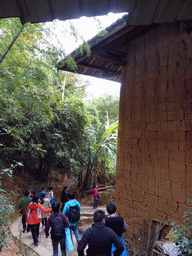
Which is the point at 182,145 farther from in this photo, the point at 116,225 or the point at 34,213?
the point at 34,213

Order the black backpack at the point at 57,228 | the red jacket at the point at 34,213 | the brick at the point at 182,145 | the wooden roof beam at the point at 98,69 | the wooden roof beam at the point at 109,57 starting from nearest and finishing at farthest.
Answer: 1. the black backpack at the point at 57,228
2. the brick at the point at 182,145
3. the red jacket at the point at 34,213
4. the wooden roof beam at the point at 109,57
5. the wooden roof beam at the point at 98,69

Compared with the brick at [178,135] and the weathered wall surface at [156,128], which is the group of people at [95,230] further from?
the brick at [178,135]

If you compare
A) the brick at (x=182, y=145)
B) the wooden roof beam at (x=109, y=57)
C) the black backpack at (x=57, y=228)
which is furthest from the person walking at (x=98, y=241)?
the wooden roof beam at (x=109, y=57)

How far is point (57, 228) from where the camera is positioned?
3.55 metres

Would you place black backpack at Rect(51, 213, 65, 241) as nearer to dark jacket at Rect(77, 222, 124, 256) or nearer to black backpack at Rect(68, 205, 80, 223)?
black backpack at Rect(68, 205, 80, 223)

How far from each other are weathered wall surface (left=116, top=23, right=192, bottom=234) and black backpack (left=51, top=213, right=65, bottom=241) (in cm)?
182

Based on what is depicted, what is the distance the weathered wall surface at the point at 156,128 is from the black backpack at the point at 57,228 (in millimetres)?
1820

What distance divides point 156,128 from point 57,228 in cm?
287

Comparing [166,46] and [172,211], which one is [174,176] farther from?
[166,46]

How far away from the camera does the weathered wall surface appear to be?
3.75 m

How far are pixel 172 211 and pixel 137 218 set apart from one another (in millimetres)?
1011

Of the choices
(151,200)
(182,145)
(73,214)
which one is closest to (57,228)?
(73,214)

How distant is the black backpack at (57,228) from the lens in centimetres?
355

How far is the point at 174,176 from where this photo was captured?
3.81 m
